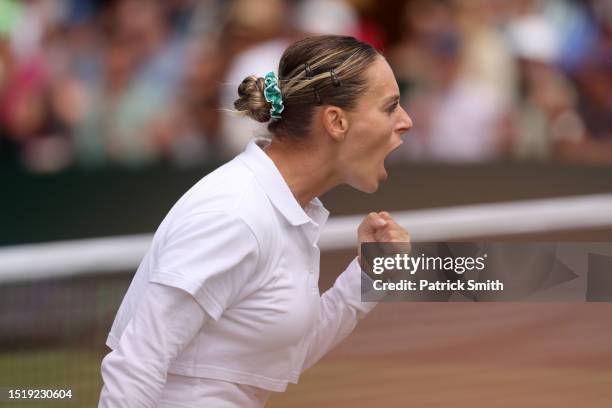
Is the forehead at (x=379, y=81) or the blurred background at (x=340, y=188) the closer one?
the forehead at (x=379, y=81)

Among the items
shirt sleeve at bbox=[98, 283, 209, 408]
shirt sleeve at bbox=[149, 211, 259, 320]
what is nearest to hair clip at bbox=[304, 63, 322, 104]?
shirt sleeve at bbox=[149, 211, 259, 320]

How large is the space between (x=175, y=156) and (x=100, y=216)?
563 mm

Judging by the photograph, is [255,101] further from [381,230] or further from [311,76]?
[381,230]

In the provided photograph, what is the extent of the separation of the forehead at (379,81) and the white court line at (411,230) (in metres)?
3.11

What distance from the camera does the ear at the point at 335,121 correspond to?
2.50 meters

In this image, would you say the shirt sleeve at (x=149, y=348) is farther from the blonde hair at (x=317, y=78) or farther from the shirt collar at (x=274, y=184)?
the blonde hair at (x=317, y=78)

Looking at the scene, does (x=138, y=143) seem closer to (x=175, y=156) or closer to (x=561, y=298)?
(x=175, y=156)

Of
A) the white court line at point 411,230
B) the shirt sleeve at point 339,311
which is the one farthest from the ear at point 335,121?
the white court line at point 411,230

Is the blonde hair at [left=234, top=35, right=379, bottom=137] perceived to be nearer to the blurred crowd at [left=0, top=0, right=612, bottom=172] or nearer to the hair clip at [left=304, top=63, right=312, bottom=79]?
the hair clip at [left=304, top=63, right=312, bottom=79]

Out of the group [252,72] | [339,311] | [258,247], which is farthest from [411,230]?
[258,247]

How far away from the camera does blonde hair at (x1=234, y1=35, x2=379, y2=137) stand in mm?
2471

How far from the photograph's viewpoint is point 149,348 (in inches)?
88.7

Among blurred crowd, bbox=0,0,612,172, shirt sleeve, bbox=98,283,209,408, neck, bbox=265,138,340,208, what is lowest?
shirt sleeve, bbox=98,283,209,408

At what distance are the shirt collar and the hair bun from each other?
2.9 inches
